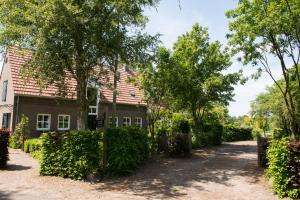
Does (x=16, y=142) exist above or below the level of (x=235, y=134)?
below

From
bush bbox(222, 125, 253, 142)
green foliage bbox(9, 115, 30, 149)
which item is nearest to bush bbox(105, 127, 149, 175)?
green foliage bbox(9, 115, 30, 149)

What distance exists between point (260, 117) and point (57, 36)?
1620 inches

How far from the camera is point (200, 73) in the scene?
924 inches

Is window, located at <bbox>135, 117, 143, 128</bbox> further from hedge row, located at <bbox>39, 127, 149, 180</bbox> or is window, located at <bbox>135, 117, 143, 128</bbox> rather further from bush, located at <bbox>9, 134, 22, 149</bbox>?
hedge row, located at <bbox>39, 127, 149, 180</bbox>

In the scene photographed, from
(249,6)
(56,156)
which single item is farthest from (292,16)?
(56,156)

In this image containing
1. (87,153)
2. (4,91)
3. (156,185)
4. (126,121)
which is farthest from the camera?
(126,121)

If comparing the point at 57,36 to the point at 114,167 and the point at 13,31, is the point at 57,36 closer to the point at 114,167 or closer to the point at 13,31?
the point at 13,31

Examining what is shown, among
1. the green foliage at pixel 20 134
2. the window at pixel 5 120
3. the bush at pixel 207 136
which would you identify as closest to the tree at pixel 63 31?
the green foliage at pixel 20 134

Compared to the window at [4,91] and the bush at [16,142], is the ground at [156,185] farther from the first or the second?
the window at [4,91]

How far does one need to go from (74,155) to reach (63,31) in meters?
5.05

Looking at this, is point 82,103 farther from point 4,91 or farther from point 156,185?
point 4,91

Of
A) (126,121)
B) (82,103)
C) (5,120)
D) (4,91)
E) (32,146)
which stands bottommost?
(32,146)

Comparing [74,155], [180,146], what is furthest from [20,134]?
[180,146]

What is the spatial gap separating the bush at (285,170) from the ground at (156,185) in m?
0.42
